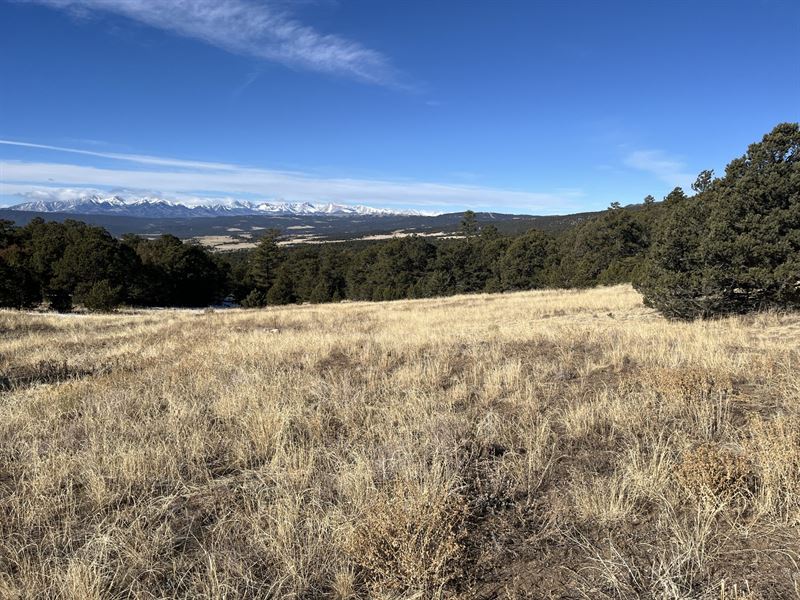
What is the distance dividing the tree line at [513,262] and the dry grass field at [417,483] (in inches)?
164

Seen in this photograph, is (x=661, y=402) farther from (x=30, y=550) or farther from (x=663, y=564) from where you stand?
(x=30, y=550)

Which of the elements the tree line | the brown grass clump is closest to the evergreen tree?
the tree line

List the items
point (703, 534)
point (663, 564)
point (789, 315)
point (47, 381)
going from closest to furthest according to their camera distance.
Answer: point (663, 564) → point (703, 534) → point (47, 381) → point (789, 315)

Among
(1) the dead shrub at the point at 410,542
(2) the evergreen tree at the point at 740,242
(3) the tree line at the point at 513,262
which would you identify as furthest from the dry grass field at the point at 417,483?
(3) the tree line at the point at 513,262

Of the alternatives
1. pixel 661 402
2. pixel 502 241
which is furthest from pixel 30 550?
pixel 502 241

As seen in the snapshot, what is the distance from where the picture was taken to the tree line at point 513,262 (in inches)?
400

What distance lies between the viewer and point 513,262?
59.8m

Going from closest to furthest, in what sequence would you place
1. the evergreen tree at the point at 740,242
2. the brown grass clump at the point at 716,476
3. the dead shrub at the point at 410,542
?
1. the dead shrub at the point at 410,542
2. the brown grass clump at the point at 716,476
3. the evergreen tree at the point at 740,242

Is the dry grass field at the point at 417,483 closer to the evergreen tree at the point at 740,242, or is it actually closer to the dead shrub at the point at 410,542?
the dead shrub at the point at 410,542

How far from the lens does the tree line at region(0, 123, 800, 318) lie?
10156 mm

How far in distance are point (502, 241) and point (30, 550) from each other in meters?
68.4

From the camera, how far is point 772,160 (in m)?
10.7

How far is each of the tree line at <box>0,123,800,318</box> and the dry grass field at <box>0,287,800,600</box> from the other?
13.7 ft

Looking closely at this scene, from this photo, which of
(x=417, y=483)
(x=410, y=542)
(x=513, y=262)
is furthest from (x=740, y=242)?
(x=513, y=262)
